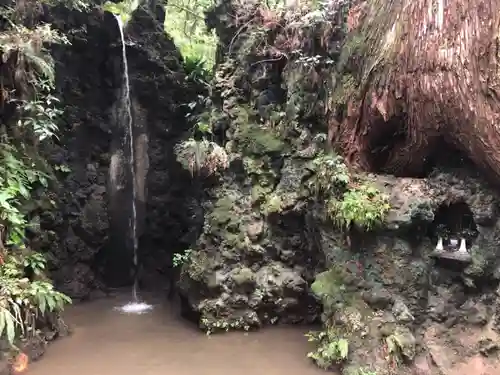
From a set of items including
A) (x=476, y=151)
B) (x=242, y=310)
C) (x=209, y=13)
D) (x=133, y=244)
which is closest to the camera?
(x=476, y=151)

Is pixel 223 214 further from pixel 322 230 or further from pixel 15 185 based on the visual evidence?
pixel 15 185

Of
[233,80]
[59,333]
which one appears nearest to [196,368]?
[59,333]

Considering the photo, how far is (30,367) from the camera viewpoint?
6980 mm

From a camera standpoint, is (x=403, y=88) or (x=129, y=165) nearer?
(x=403, y=88)

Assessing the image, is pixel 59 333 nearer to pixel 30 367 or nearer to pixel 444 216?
pixel 30 367

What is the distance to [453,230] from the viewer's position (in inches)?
282

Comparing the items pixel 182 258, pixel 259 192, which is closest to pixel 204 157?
pixel 259 192

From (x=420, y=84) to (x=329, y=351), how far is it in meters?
3.91

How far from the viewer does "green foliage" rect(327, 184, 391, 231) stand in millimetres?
7004

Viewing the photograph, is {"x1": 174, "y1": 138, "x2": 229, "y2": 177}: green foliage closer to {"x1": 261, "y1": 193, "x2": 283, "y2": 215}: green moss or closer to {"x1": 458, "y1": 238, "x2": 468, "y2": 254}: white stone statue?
{"x1": 261, "y1": 193, "x2": 283, "y2": 215}: green moss

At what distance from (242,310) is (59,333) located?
3.10m

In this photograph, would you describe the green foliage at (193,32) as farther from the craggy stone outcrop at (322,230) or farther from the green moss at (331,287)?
the green moss at (331,287)

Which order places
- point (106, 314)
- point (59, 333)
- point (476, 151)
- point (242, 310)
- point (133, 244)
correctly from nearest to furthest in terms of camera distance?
point (476, 151), point (59, 333), point (242, 310), point (106, 314), point (133, 244)

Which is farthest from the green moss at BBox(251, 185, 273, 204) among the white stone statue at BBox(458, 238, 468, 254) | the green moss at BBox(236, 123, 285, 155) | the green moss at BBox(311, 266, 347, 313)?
the white stone statue at BBox(458, 238, 468, 254)
